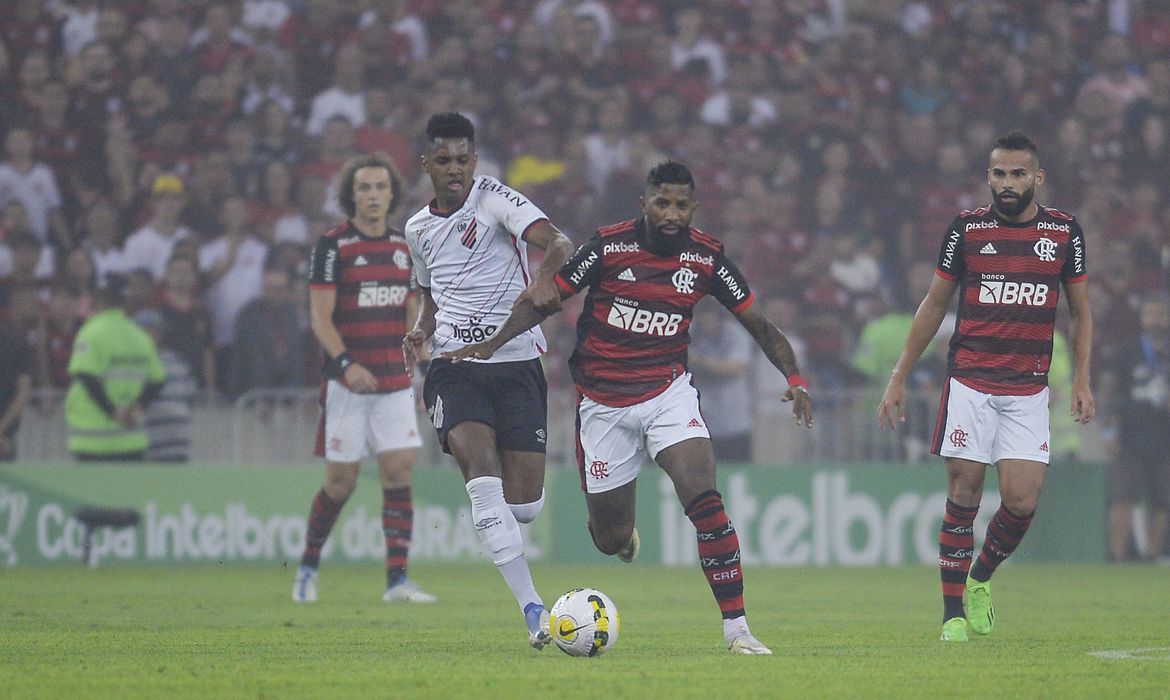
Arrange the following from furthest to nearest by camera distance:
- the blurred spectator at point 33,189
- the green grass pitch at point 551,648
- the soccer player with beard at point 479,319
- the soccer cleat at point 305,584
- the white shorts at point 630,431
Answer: the blurred spectator at point 33,189
the soccer cleat at point 305,584
the soccer player with beard at point 479,319
the white shorts at point 630,431
the green grass pitch at point 551,648

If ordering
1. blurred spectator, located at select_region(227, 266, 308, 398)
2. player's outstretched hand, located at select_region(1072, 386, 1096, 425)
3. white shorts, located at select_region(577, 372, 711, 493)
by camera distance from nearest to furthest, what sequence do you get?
white shorts, located at select_region(577, 372, 711, 493)
player's outstretched hand, located at select_region(1072, 386, 1096, 425)
blurred spectator, located at select_region(227, 266, 308, 398)

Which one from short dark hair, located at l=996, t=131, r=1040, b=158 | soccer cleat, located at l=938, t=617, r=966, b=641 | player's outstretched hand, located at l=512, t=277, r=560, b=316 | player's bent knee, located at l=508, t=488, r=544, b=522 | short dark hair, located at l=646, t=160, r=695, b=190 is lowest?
soccer cleat, located at l=938, t=617, r=966, b=641

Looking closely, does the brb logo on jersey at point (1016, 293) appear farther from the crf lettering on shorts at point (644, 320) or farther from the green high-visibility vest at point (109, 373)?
the green high-visibility vest at point (109, 373)

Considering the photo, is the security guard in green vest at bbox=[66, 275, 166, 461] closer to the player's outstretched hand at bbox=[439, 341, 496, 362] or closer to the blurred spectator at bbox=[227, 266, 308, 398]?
the blurred spectator at bbox=[227, 266, 308, 398]

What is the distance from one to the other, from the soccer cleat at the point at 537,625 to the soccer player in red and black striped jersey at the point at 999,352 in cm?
206

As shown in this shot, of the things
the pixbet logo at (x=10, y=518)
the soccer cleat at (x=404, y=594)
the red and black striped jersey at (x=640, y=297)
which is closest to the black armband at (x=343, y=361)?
the soccer cleat at (x=404, y=594)

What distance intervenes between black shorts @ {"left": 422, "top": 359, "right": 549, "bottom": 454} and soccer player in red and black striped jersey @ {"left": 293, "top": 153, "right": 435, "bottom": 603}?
3239 mm

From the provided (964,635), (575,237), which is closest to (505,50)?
(575,237)

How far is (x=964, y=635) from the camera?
8.98 meters

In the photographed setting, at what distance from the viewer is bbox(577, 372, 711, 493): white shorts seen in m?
8.47

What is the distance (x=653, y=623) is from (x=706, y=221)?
29.6 ft

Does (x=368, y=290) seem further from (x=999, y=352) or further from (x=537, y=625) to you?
(x=999, y=352)

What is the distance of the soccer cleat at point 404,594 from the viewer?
A: 39.9 ft

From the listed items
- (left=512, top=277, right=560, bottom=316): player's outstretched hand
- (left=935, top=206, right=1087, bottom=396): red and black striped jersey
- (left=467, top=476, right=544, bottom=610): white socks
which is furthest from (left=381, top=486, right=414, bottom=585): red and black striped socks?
(left=935, top=206, right=1087, bottom=396): red and black striped jersey
